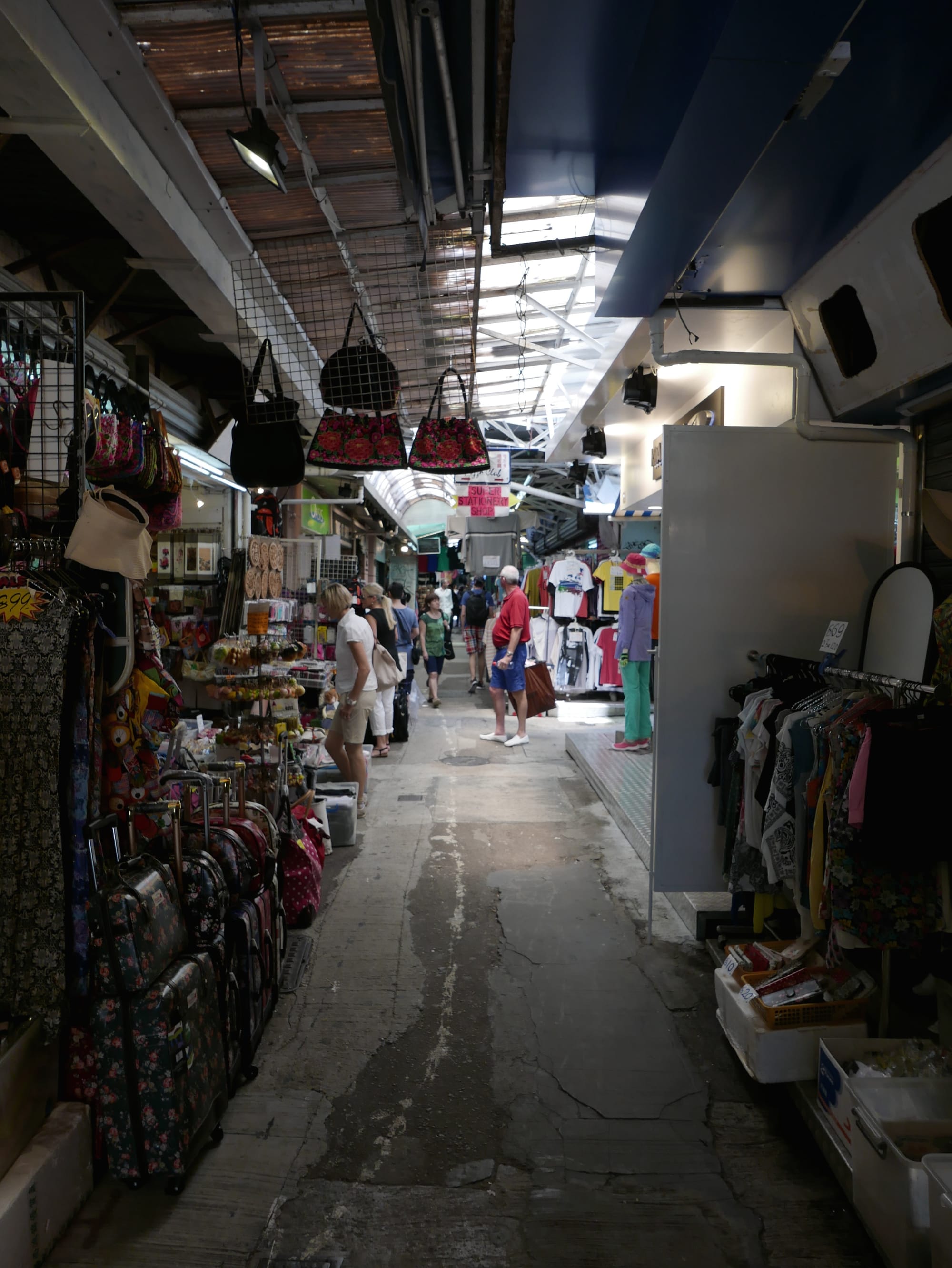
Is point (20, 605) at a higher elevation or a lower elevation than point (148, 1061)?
higher

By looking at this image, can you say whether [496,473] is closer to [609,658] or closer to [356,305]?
[609,658]

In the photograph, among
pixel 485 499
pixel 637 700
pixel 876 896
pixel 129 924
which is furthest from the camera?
pixel 485 499

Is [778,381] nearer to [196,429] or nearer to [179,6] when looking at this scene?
[179,6]

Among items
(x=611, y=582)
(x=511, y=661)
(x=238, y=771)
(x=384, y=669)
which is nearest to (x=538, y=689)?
(x=511, y=661)

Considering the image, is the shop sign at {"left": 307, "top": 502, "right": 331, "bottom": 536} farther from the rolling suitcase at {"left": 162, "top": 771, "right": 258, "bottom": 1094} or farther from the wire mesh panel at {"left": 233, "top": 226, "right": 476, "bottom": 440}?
the rolling suitcase at {"left": 162, "top": 771, "right": 258, "bottom": 1094}

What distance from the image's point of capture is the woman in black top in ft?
24.3

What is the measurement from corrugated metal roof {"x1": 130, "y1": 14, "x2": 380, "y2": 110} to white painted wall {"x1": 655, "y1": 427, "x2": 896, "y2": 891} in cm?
205

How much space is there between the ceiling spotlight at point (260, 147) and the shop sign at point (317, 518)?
5907 millimetres

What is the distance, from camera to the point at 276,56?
2.77 metres

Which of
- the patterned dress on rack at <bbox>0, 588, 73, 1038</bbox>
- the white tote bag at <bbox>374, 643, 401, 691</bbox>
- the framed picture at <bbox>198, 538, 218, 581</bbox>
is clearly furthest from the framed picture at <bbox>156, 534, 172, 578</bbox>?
the patterned dress on rack at <bbox>0, 588, 73, 1038</bbox>

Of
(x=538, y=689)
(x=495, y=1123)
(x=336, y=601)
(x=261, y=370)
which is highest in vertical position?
(x=261, y=370)

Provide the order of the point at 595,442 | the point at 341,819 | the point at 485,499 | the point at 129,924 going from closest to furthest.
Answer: the point at 129,924, the point at 341,819, the point at 595,442, the point at 485,499

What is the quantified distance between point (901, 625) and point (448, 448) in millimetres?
2819

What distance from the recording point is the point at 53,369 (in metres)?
2.91
